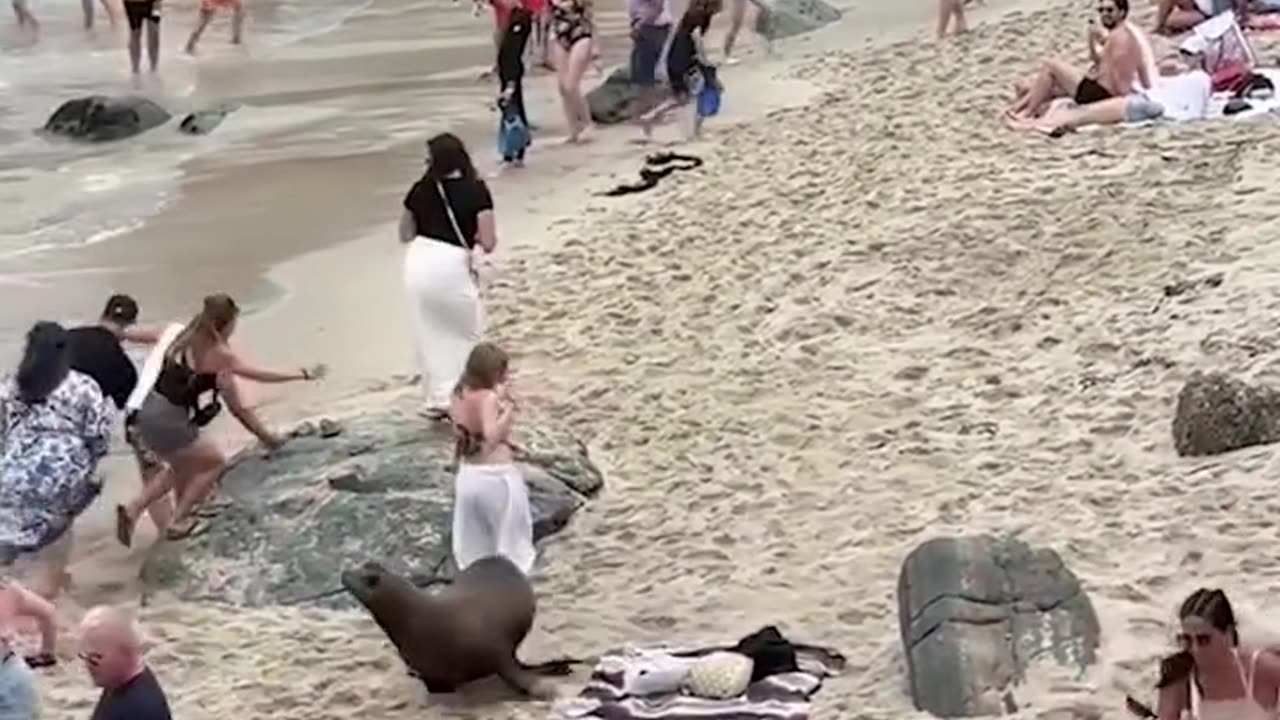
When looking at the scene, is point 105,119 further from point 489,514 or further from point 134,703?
point 134,703

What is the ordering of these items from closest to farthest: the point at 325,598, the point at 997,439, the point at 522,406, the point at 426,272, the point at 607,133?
the point at 325,598
the point at 997,439
the point at 426,272
the point at 522,406
the point at 607,133

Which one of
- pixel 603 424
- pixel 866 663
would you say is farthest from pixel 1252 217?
pixel 866 663

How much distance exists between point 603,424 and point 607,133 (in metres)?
7.76

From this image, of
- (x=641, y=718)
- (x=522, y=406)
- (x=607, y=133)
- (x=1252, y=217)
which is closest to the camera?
(x=641, y=718)

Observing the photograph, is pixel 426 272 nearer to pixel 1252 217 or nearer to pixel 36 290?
pixel 1252 217

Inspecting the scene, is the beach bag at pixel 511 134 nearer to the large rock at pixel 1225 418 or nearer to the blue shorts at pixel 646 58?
the blue shorts at pixel 646 58

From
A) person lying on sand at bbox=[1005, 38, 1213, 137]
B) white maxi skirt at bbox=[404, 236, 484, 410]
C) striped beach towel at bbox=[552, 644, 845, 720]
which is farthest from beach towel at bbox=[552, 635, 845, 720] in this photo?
person lying on sand at bbox=[1005, 38, 1213, 137]

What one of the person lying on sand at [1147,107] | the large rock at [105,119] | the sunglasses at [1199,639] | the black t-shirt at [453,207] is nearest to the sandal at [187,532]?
the black t-shirt at [453,207]

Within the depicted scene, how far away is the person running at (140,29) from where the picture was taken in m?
22.6

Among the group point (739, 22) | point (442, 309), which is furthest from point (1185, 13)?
point (442, 309)

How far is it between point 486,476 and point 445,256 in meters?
1.78

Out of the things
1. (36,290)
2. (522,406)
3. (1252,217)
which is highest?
(1252,217)

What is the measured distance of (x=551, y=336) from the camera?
1128cm

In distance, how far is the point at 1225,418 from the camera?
8.07 m
